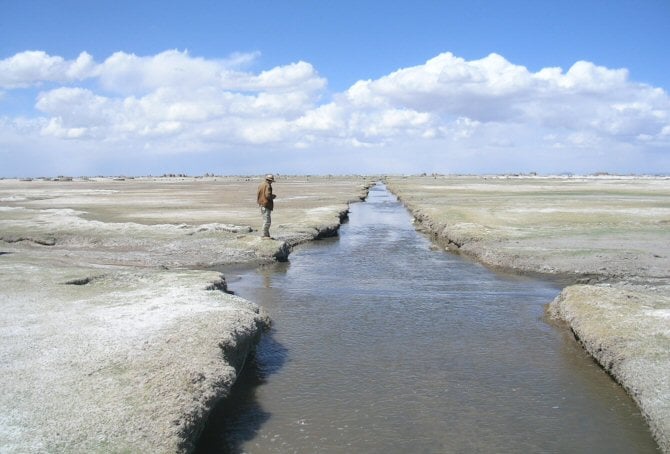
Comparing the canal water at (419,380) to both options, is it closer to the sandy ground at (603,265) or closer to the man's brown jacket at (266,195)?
the sandy ground at (603,265)

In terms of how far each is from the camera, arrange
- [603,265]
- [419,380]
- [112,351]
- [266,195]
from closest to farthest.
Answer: [112,351], [419,380], [603,265], [266,195]

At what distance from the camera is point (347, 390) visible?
1182 centimetres

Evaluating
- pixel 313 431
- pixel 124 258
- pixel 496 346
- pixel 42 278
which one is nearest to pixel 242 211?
pixel 124 258

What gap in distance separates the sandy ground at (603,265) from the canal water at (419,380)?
558 millimetres

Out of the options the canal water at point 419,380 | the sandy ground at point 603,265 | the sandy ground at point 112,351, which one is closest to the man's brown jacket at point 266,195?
the sandy ground at point 112,351

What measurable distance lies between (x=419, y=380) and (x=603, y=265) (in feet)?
51.0

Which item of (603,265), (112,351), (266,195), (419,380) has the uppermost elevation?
(266,195)

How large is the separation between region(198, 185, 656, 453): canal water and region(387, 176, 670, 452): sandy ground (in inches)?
22.0

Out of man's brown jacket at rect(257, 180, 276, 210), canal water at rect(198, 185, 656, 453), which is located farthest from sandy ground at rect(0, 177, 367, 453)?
man's brown jacket at rect(257, 180, 276, 210)

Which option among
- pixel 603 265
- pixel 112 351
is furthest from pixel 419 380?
pixel 603 265

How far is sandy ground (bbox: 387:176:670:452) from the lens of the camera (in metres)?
12.1

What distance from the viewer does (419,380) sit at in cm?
1236

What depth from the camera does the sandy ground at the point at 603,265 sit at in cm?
1212

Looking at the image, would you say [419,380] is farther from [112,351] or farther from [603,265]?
[603,265]
